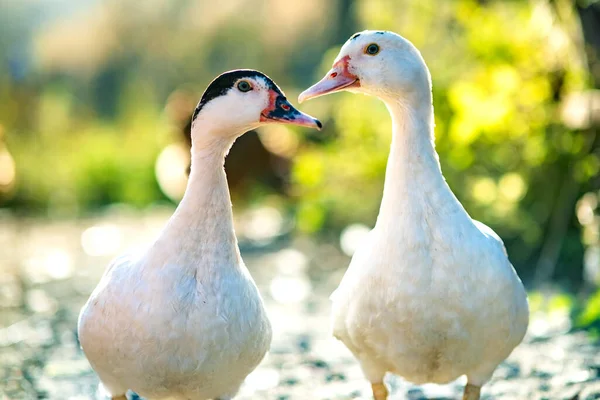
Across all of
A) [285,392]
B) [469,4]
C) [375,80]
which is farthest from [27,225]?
[375,80]

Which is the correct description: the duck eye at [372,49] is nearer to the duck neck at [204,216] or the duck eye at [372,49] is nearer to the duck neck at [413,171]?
the duck neck at [413,171]

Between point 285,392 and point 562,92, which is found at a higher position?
point 562,92

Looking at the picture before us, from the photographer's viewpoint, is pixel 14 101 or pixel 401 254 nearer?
pixel 401 254

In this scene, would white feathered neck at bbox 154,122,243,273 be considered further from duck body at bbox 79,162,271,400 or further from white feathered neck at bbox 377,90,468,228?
white feathered neck at bbox 377,90,468,228

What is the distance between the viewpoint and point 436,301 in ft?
12.1

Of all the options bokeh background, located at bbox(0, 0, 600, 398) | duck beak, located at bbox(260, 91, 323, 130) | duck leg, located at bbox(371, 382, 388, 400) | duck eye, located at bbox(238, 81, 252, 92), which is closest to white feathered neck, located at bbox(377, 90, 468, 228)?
duck beak, located at bbox(260, 91, 323, 130)

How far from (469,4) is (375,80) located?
4274mm

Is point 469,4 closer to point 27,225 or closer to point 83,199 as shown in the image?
point 27,225

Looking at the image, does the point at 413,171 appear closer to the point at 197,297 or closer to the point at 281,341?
the point at 197,297

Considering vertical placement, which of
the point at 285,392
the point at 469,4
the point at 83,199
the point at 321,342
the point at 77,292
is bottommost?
the point at 285,392

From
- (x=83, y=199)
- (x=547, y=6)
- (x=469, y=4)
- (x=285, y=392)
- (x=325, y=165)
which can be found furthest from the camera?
(x=83, y=199)

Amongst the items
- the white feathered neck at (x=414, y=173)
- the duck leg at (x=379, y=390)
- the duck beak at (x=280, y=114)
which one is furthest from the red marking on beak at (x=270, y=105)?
the duck leg at (x=379, y=390)

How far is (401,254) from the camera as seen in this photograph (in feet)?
12.3

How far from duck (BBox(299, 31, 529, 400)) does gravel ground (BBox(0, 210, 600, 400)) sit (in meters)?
1.15
